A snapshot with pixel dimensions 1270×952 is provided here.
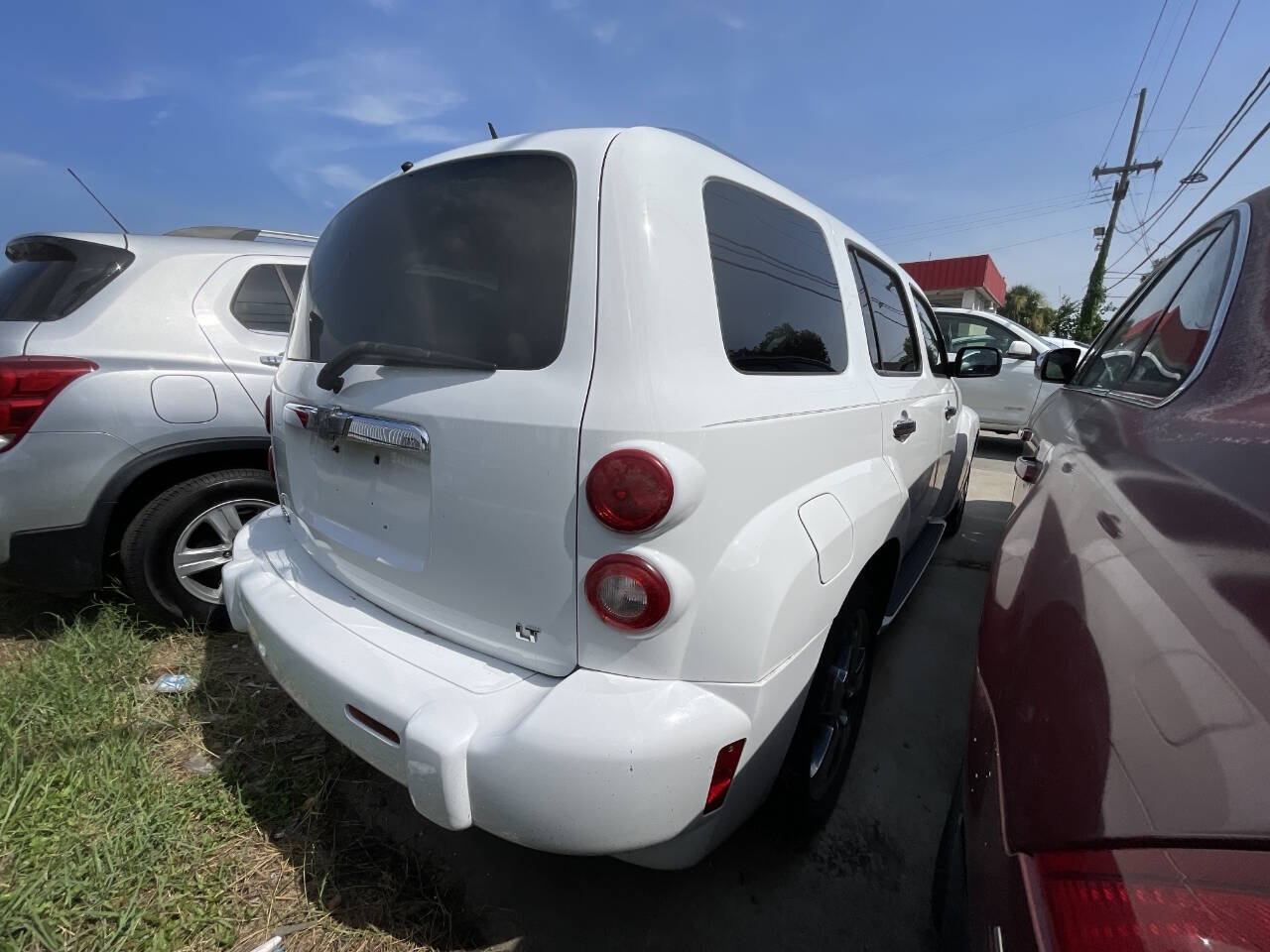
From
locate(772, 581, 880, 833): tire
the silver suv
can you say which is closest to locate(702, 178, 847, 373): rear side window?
locate(772, 581, 880, 833): tire

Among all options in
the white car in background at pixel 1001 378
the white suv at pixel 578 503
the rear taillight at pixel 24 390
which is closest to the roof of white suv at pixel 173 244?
the rear taillight at pixel 24 390

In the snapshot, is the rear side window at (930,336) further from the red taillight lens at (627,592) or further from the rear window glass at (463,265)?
the red taillight lens at (627,592)

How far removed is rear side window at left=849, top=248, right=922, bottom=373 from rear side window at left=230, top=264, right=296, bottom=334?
2.72m

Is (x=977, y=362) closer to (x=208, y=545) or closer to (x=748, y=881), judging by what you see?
(x=748, y=881)

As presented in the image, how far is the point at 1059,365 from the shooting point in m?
3.00

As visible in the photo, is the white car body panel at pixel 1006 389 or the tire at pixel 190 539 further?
the white car body panel at pixel 1006 389

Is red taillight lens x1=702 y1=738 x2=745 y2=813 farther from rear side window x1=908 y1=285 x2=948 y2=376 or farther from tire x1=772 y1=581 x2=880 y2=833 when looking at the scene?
rear side window x1=908 y1=285 x2=948 y2=376

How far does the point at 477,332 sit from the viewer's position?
1408 mm

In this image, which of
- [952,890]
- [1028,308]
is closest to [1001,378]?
[952,890]

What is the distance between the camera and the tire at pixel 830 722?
65.3 inches

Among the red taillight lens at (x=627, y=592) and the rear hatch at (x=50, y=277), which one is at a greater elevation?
the rear hatch at (x=50, y=277)

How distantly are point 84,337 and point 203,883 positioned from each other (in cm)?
209

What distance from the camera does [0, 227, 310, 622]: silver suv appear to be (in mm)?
2324

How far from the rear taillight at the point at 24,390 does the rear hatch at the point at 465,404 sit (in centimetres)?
131
